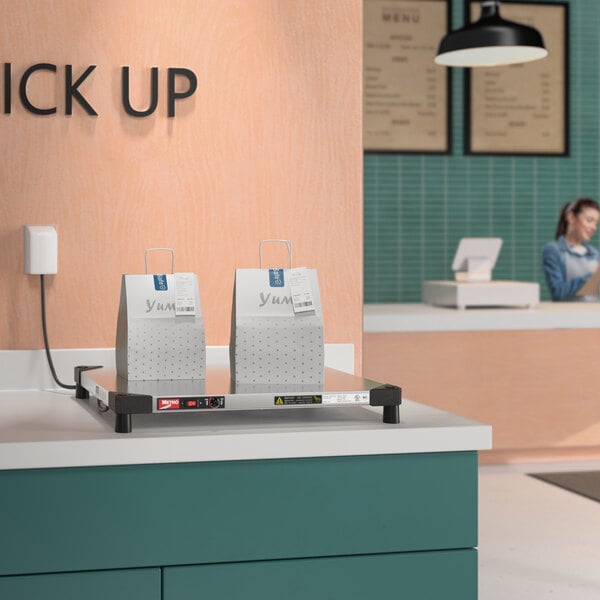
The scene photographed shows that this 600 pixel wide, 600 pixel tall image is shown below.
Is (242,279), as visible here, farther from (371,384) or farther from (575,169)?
(575,169)

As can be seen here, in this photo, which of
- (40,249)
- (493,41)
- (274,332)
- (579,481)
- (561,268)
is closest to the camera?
(274,332)

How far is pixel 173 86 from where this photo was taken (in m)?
2.44

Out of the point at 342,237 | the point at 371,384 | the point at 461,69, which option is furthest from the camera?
the point at 461,69

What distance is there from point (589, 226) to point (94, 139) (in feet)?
15.3

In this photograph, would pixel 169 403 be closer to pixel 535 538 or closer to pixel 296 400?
pixel 296 400

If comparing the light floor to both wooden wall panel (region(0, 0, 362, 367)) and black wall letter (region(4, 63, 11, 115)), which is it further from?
black wall letter (region(4, 63, 11, 115))

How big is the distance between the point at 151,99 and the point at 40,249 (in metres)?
0.42

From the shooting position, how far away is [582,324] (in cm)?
501

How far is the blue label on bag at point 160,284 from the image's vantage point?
2023 millimetres

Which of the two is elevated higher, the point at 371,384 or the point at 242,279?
the point at 242,279

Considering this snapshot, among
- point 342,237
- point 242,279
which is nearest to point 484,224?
point 342,237

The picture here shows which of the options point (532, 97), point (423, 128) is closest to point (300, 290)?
point (423, 128)

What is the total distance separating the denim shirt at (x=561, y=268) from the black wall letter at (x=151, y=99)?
4287 mm

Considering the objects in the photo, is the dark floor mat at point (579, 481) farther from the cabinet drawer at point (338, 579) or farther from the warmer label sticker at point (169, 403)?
the warmer label sticker at point (169, 403)
